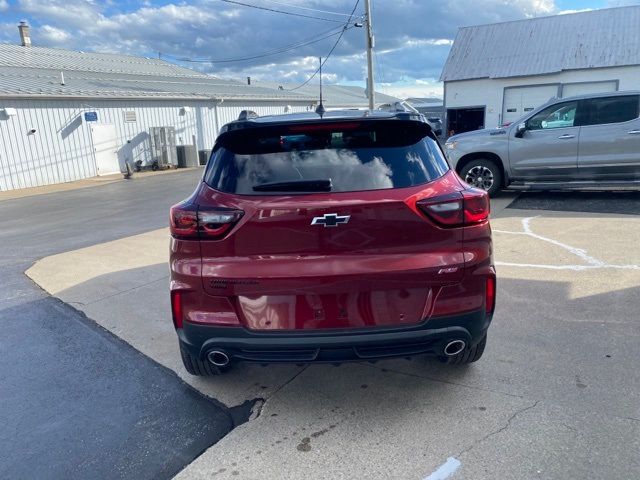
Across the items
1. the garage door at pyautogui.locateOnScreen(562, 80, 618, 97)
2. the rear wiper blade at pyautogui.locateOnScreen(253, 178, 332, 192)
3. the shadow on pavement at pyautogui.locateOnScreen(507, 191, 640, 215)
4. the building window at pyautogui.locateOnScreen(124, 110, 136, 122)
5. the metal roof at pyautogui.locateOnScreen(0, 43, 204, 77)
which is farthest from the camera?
the metal roof at pyautogui.locateOnScreen(0, 43, 204, 77)

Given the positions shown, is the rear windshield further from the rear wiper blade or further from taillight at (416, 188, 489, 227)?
taillight at (416, 188, 489, 227)

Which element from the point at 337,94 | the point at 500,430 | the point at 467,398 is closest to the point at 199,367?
the point at 467,398

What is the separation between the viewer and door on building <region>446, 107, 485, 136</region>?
27.0 m

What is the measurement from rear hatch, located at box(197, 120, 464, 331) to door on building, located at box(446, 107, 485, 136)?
26.0m

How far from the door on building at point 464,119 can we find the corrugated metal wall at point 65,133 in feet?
46.1

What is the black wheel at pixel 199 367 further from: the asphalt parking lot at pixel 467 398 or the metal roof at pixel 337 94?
the metal roof at pixel 337 94

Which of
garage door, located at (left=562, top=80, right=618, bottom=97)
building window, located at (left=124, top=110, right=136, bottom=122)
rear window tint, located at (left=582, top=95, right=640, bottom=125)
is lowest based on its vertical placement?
rear window tint, located at (left=582, top=95, right=640, bottom=125)

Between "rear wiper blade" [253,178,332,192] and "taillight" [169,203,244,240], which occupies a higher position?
"rear wiper blade" [253,178,332,192]

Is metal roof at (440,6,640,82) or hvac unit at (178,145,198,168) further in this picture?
metal roof at (440,6,640,82)

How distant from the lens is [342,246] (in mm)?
2500

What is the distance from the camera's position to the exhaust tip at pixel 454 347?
2.63m

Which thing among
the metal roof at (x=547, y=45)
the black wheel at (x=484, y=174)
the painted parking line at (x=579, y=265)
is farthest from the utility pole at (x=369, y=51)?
the painted parking line at (x=579, y=265)

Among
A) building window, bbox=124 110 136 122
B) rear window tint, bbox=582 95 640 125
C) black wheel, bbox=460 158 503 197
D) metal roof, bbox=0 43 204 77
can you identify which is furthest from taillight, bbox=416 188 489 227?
metal roof, bbox=0 43 204 77

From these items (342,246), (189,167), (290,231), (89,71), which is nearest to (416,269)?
(342,246)
